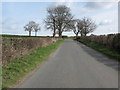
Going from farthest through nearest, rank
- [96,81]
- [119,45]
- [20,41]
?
1. [119,45]
2. [20,41]
3. [96,81]

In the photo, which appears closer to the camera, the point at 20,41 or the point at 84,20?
the point at 20,41

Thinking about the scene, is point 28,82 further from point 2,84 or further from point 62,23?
point 62,23

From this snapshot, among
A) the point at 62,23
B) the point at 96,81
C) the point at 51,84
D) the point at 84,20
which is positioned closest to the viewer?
the point at 51,84

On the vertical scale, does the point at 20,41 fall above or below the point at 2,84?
above

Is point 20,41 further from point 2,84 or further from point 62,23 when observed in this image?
point 62,23

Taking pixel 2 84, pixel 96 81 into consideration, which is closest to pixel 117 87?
pixel 96 81

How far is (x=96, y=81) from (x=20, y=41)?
299 inches

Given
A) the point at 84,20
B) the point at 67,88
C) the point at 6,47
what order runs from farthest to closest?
the point at 84,20 < the point at 6,47 < the point at 67,88

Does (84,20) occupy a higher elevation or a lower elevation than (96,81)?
higher

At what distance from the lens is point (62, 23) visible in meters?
71.5

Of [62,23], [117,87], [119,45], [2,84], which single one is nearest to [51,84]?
[2,84]

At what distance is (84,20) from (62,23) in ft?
95.7

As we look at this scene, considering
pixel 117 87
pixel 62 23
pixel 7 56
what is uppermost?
pixel 62 23

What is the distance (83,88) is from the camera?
6434 millimetres
